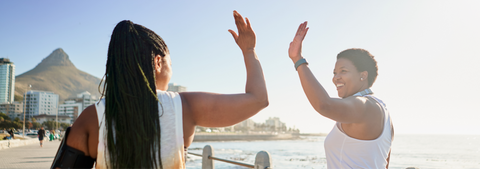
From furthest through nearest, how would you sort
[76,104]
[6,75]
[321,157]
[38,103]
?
[38,103] < [6,75] < [76,104] < [321,157]

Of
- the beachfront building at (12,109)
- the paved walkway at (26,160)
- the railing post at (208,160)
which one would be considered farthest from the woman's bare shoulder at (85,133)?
the beachfront building at (12,109)

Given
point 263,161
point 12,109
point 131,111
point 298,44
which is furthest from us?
point 12,109

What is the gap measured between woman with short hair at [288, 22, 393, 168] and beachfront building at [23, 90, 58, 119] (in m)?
188

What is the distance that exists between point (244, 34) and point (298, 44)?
Answer: 0.79 m

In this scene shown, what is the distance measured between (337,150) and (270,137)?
124m

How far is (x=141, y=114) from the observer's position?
1205mm

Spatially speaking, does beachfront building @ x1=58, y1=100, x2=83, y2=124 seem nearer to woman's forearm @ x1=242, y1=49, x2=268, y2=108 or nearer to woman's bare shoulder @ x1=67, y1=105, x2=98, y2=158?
woman's bare shoulder @ x1=67, y1=105, x2=98, y2=158

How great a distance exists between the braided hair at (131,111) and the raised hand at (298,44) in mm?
1159

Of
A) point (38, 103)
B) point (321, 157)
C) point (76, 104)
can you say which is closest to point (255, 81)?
point (321, 157)

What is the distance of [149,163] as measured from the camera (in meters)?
1.21

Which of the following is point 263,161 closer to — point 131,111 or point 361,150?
point 361,150

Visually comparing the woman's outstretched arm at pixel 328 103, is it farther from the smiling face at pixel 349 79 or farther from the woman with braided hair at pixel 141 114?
the woman with braided hair at pixel 141 114

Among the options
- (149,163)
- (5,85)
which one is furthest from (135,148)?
(5,85)

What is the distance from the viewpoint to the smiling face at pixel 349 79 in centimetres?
227
